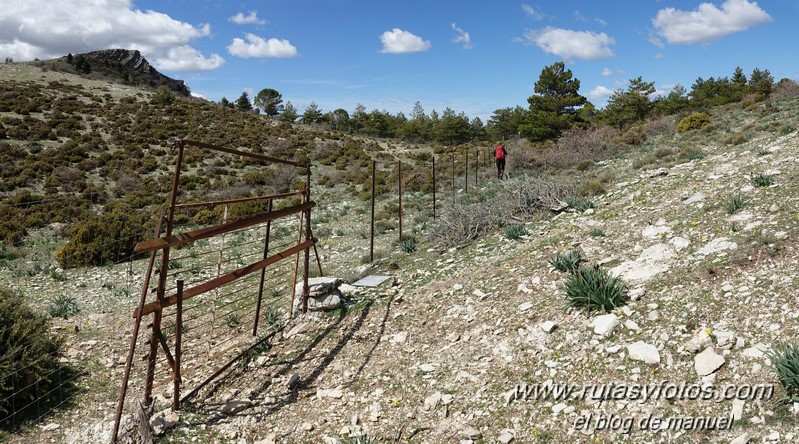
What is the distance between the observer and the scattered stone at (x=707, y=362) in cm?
373

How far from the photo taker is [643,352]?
418 cm

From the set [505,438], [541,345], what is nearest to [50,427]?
[505,438]

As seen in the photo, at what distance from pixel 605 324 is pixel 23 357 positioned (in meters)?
6.43

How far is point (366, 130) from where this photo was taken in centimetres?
6488

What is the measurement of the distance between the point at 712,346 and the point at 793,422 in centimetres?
95

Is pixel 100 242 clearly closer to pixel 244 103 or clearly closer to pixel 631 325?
pixel 631 325

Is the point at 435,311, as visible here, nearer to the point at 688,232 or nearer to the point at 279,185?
the point at 688,232

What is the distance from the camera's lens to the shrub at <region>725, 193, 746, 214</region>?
256 inches

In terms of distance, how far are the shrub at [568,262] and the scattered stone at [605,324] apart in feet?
4.62

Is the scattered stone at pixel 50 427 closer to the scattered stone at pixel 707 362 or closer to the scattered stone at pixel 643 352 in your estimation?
the scattered stone at pixel 643 352

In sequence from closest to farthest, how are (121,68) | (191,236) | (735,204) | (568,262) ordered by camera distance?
(191,236) → (568,262) → (735,204) → (121,68)

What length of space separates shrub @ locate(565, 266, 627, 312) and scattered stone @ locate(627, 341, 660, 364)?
2.44ft

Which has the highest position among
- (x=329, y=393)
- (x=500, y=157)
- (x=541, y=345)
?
(x=500, y=157)

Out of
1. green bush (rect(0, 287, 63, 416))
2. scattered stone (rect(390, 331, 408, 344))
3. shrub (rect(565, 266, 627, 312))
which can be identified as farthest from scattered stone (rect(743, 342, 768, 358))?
green bush (rect(0, 287, 63, 416))
